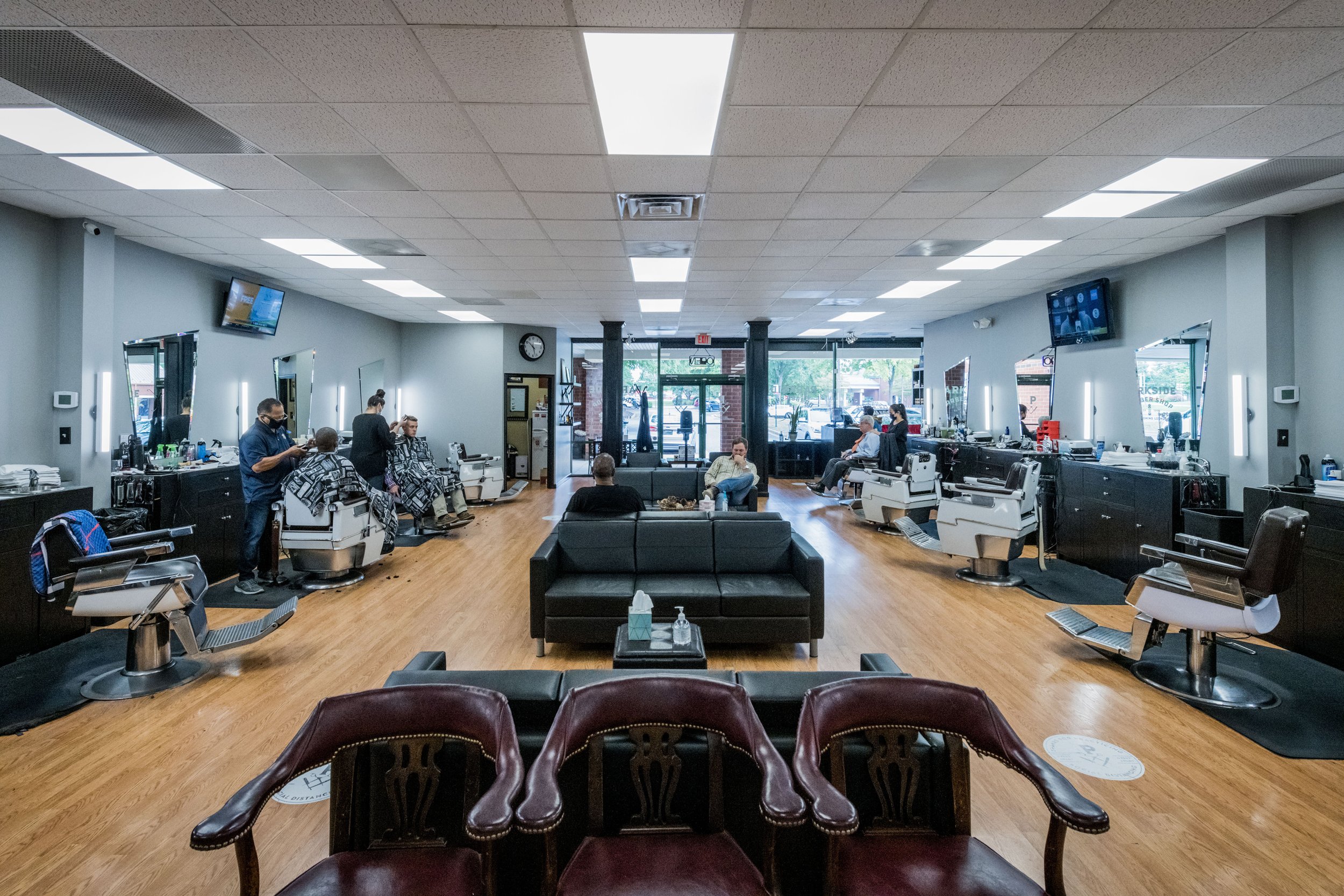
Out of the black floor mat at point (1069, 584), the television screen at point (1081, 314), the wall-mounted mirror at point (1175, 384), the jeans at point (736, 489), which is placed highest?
the television screen at point (1081, 314)

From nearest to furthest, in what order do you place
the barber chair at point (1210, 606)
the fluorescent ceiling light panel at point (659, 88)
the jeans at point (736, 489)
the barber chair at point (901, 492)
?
1. the fluorescent ceiling light panel at point (659, 88)
2. the barber chair at point (1210, 606)
3. the jeans at point (736, 489)
4. the barber chair at point (901, 492)

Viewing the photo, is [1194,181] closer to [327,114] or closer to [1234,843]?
[1234,843]

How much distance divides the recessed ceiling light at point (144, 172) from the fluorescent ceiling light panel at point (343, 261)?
1908mm

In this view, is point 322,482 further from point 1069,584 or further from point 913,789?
point 1069,584

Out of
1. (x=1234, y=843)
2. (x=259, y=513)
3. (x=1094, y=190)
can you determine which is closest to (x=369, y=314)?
(x=259, y=513)

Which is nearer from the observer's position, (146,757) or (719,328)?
(146,757)

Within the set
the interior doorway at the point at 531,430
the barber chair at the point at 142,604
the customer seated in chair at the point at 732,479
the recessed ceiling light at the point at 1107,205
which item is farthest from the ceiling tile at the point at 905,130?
the interior doorway at the point at 531,430

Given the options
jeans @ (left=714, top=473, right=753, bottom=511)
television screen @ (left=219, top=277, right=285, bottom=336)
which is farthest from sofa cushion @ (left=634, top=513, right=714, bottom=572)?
television screen @ (left=219, top=277, right=285, bottom=336)

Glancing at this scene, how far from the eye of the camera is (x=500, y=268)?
6688mm

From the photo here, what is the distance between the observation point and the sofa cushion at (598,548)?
4223mm

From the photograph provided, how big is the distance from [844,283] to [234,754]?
23.2 ft

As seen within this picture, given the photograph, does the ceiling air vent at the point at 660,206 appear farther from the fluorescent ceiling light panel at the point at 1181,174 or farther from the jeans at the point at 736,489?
the jeans at the point at 736,489

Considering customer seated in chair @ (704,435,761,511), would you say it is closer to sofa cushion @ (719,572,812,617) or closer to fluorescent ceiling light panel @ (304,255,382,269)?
sofa cushion @ (719,572,812,617)

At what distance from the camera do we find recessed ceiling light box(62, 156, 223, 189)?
3.75m
